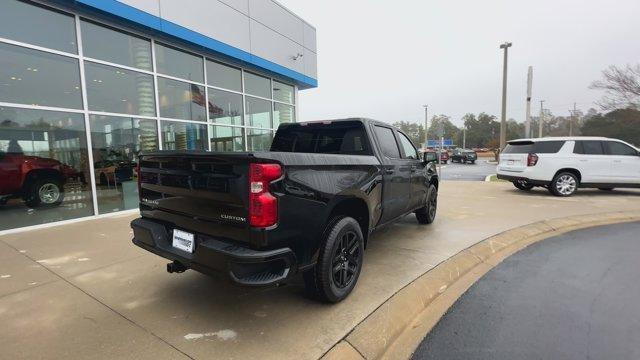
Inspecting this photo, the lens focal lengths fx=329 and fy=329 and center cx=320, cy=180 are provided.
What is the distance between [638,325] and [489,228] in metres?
3.16

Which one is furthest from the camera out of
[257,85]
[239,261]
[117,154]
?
[257,85]

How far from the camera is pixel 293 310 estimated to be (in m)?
2.95

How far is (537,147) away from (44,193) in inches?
483

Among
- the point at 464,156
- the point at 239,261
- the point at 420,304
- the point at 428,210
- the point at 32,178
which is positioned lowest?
the point at 420,304

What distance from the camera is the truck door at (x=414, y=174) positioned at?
4895 millimetres

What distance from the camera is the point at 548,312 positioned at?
3014 mm

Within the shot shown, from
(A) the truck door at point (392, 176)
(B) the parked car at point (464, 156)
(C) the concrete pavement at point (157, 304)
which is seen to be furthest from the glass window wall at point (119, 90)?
(B) the parked car at point (464, 156)

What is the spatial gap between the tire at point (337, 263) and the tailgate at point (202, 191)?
81 cm

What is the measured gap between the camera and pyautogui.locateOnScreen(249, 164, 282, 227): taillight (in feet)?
7.54

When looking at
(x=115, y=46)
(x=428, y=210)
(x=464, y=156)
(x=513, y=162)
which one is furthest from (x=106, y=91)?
(x=464, y=156)

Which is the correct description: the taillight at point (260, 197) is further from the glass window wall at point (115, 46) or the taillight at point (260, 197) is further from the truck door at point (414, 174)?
the glass window wall at point (115, 46)

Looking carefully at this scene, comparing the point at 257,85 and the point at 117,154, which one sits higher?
the point at 257,85

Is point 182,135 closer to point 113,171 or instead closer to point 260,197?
point 113,171

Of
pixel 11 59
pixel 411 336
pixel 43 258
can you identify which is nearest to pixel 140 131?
pixel 11 59
